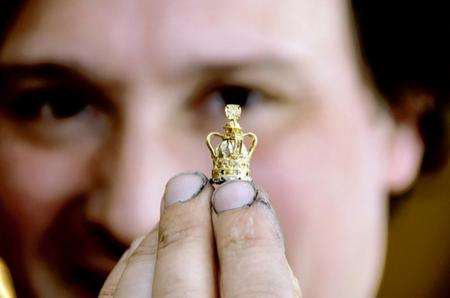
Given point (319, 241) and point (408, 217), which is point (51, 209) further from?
point (408, 217)

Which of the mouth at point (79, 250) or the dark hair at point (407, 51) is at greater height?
the dark hair at point (407, 51)

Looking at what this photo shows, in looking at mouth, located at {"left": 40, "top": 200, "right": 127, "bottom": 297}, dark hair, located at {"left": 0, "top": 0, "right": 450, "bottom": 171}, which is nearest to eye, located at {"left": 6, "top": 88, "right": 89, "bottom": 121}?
mouth, located at {"left": 40, "top": 200, "right": 127, "bottom": 297}

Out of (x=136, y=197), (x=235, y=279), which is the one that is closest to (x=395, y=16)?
(x=136, y=197)

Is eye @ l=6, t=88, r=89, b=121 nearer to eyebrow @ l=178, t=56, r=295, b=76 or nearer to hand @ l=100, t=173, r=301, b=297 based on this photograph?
eyebrow @ l=178, t=56, r=295, b=76

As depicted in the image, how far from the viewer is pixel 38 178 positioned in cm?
92

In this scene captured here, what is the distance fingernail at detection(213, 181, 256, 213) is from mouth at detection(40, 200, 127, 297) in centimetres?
36

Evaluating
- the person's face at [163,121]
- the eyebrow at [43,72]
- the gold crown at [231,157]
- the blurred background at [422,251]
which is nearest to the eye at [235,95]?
the person's face at [163,121]

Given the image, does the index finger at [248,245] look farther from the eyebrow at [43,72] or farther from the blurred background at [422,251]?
the blurred background at [422,251]

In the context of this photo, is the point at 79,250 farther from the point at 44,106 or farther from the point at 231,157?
the point at 231,157

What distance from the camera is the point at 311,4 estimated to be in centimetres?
92

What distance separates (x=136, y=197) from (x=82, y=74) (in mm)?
155

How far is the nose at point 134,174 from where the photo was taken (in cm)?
84

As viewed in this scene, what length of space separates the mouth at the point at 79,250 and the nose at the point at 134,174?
0.02 meters

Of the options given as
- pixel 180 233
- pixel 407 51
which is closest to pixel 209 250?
pixel 180 233
